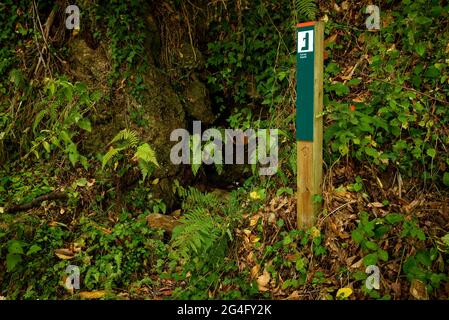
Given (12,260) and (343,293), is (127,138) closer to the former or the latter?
(12,260)

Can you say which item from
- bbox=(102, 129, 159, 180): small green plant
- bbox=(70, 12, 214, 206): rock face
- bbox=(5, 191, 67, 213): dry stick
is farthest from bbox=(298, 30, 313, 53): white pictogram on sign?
bbox=(5, 191, 67, 213): dry stick

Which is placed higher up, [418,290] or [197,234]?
[197,234]

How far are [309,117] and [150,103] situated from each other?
244 cm

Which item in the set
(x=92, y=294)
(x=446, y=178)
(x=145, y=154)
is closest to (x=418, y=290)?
(x=446, y=178)

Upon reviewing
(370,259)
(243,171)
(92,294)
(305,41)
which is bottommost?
(92,294)

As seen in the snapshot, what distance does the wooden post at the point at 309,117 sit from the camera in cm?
369

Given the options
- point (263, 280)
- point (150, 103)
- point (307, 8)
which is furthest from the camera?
point (150, 103)

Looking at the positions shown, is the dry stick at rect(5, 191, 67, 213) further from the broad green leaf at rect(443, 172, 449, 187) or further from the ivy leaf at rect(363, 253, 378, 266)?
the broad green leaf at rect(443, 172, 449, 187)

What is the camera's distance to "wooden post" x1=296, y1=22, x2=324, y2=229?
12.1 ft

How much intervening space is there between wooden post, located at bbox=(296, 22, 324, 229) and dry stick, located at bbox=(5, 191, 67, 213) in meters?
2.90

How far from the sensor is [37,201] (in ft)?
15.9

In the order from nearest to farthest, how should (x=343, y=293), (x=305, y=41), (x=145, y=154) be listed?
1. (x=343, y=293)
2. (x=305, y=41)
3. (x=145, y=154)
